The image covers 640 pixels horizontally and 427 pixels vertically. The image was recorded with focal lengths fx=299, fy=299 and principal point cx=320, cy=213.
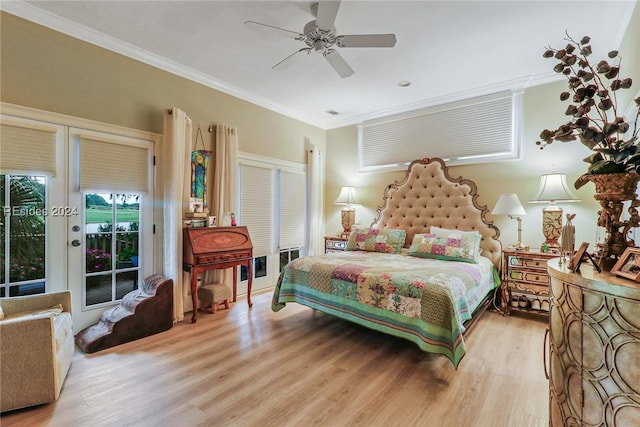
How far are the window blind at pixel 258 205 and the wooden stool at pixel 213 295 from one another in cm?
94

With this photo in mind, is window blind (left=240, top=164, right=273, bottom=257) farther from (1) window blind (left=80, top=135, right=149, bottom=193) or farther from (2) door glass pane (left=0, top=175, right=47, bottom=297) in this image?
(2) door glass pane (left=0, top=175, right=47, bottom=297)

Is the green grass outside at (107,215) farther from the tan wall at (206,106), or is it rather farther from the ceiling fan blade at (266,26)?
the ceiling fan blade at (266,26)

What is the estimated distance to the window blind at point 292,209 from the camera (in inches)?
196

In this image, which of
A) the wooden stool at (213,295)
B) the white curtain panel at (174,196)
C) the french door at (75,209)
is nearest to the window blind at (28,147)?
the french door at (75,209)

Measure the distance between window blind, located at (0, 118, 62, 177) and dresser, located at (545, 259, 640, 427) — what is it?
12.4 feet

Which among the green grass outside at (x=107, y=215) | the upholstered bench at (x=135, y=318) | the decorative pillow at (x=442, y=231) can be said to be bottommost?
the upholstered bench at (x=135, y=318)

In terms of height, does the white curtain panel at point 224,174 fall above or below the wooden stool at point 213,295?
above

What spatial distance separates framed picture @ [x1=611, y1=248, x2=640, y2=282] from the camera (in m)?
0.99

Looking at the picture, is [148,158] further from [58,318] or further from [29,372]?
[29,372]

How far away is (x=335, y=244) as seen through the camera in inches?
198

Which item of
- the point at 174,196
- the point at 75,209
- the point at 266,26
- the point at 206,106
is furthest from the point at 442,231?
the point at 75,209

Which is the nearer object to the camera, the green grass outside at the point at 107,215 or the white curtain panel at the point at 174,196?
the green grass outside at the point at 107,215

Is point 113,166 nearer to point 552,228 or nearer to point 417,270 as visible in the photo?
point 417,270

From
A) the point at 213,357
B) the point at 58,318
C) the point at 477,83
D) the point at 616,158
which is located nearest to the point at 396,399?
the point at 213,357
